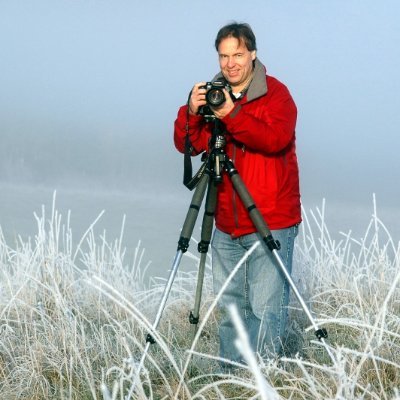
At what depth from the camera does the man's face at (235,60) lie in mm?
4324

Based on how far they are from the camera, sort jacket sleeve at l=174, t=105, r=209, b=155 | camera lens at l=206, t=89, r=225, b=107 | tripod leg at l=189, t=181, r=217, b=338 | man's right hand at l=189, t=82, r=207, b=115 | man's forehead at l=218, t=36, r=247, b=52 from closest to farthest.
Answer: camera lens at l=206, t=89, r=225, b=107, man's right hand at l=189, t=82, r=207, b=115, man's forehead at l=218, t=36, r=247, b=52, jacket sleeve at l=174, t=105, r=209, b=155, tripod leg at l=189, t=181, r=217, b=338

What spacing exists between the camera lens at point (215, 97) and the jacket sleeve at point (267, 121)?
95mm

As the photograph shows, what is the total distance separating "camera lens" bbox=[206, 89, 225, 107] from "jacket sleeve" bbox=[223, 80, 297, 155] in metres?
0.10

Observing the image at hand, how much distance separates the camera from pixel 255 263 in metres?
4.62

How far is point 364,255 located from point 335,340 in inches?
39.7

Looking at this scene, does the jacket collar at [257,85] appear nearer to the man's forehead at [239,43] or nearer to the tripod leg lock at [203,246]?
the man's forehead at [239,43]

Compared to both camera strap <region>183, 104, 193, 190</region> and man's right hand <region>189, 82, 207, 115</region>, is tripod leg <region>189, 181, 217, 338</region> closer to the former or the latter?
camera strap <region>183, 104, 193, 190</region>

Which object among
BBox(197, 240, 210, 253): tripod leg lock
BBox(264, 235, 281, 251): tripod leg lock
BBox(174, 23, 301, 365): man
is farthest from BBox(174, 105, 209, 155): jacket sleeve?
BBox(264, 235, 281, 251): tripod leg lock

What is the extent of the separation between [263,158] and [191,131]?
476mm

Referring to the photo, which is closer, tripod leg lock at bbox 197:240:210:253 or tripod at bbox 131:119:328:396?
tripod at bbox 131:119:328:396

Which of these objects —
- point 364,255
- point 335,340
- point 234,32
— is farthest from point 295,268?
point 234,32

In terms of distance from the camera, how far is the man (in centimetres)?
426

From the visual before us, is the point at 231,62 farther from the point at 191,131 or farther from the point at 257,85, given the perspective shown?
the point at 191,131

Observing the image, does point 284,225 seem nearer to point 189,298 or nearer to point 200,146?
point 200,146
